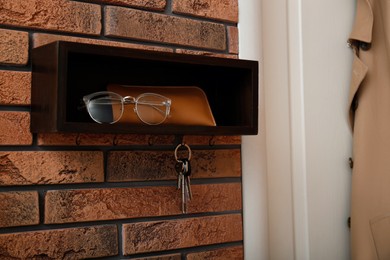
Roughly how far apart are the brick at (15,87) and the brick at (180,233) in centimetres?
39

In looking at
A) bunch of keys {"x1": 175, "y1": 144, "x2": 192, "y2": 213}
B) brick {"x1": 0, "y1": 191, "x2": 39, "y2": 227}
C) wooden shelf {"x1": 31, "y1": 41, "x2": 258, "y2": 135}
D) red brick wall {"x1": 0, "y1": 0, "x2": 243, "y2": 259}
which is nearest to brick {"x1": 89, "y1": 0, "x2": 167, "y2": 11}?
red brick wall {"x1": 0, "y1": 0, "x2": 243, "y2": 259}

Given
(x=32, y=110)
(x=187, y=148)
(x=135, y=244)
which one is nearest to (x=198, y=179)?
(x=187, y=148)

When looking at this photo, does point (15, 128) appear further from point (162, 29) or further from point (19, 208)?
point (162, 29)

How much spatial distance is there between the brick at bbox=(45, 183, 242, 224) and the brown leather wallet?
192 millimetres

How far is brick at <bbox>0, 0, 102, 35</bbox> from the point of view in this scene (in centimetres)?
125

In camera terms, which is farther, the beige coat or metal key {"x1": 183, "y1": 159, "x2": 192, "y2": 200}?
the beige coat

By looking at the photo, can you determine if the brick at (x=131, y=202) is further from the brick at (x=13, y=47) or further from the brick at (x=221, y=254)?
the brick at (x=13, y=47)

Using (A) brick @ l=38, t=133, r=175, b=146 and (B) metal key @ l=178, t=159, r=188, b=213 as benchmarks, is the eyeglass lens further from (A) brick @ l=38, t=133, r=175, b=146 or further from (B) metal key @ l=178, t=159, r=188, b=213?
(B) metal key @ l=178, t=159, r=188, b=213

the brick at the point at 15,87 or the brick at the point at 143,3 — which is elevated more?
the brick at the point at 143,3

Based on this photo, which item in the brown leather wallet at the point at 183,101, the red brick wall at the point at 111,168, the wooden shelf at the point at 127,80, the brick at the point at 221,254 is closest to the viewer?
the wooden shelf at the point at 127,80

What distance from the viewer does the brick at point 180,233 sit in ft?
4.50

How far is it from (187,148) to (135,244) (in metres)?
0.28

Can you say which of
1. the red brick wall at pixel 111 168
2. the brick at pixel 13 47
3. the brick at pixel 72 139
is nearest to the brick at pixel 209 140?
the red brick wall at pixel 111 168

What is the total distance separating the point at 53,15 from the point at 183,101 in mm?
377
